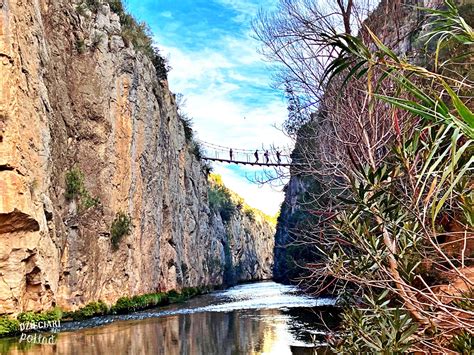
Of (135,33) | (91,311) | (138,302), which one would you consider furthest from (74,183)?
(135,33)

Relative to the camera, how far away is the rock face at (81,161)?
56.1ft

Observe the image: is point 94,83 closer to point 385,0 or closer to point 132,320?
point 132,320

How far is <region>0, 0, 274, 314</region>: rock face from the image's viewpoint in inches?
673

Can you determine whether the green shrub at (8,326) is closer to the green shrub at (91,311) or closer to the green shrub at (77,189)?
the green shrub at (91,311)

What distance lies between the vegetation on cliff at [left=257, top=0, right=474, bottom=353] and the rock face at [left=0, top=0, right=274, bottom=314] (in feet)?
38.3

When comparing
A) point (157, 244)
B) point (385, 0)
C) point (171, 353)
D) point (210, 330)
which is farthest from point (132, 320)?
point (385, 0)

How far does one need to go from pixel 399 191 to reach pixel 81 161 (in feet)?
70.0

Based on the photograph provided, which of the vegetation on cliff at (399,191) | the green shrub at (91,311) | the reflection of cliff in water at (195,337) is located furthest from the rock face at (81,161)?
the vegetation on cliff at (399,191)

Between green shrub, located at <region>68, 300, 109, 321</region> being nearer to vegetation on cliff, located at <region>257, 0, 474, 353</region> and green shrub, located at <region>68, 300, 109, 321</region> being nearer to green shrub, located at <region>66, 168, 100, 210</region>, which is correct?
green shrub, located at <region>66, 168, 100, 210</region>

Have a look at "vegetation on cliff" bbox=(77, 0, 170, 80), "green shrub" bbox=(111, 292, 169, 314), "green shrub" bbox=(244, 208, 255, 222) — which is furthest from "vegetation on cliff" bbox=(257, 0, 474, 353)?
"green shrub" bbox=(244, 208, 255, 222)

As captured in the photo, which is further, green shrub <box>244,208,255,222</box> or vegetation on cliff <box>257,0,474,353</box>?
green shrub <box>244,208,255,222</box>

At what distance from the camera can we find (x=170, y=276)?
36.2 metres

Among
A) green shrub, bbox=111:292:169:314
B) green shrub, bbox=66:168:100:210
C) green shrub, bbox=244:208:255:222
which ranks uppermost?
green shrub, bbox=244:208:255:222

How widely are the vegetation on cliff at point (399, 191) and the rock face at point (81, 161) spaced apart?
1168 cm
